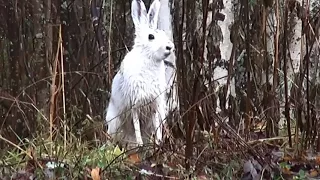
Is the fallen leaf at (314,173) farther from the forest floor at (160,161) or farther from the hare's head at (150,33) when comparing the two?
the hare's head at (150,33)

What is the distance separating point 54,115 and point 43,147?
37 cm

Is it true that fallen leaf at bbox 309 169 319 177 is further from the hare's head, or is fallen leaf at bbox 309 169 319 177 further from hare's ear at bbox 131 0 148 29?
hare's ear at bbox 131 0 148 29

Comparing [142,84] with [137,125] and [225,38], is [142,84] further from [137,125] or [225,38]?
[225,38]

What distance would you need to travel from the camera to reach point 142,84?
4.14 m

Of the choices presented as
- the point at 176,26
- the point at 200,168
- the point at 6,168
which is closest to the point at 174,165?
the point at 200,168

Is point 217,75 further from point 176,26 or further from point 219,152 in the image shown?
point 219,152

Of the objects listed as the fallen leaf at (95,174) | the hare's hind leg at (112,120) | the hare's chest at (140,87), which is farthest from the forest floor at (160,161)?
the hare's chest at (140,87)

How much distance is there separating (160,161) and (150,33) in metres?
0.80

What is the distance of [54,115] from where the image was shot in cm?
418

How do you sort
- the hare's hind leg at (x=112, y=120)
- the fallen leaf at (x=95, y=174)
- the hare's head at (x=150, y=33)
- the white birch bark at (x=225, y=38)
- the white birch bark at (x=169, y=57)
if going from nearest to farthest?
the fallen leaf at (x=95, y=174)
the hare's head at (x=150, y=33)
the hare's hind leg at (x=112, y=120)
the white birch bark at (x=169, y=57)
the white birch bark at (x=225, y=38)

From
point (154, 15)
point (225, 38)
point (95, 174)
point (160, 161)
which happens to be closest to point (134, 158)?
point (160, 161)

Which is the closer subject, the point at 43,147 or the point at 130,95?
the point at 43,147

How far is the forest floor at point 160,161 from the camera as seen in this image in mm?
3551

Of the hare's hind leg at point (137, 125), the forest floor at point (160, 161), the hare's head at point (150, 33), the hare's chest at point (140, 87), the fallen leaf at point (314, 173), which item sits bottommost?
the fallen leaf at point (314, 173)
